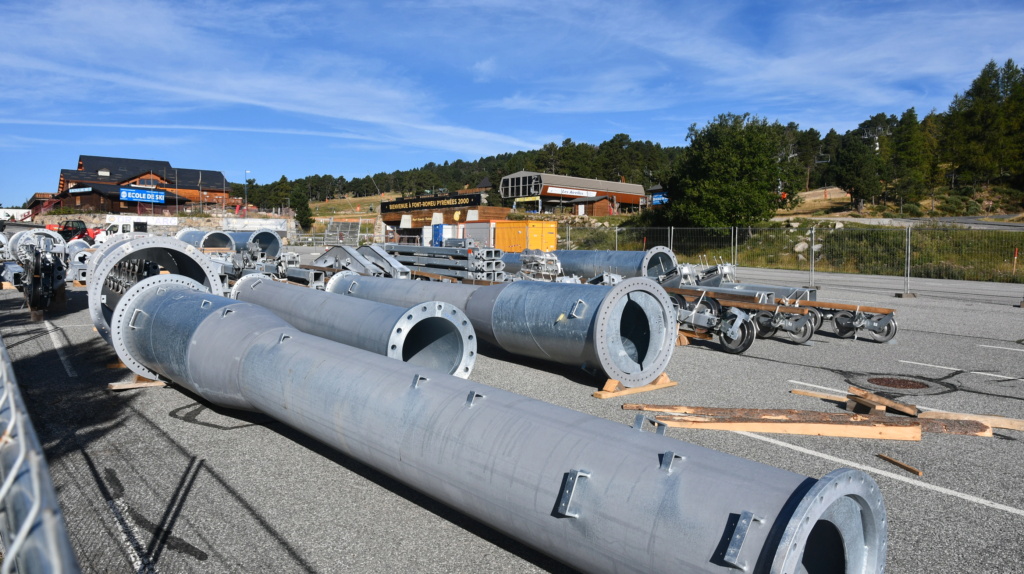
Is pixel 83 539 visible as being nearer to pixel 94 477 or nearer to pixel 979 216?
pixel 94 477

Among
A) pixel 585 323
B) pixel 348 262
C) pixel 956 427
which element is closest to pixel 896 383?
pixel 956 427

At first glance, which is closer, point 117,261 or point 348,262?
point 117,261

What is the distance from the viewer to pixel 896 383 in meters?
9.62

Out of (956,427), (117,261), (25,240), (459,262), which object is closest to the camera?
(956,427)

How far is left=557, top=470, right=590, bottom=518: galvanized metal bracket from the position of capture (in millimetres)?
3641

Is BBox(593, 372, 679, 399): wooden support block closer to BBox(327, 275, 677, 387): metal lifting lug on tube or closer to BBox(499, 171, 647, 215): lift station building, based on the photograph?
BBox(327, 275, 677, 387): metal lifting lug on tube

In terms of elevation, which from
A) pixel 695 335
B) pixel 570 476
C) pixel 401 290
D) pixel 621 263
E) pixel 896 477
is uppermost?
pixel 621 263

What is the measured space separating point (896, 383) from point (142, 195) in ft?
250

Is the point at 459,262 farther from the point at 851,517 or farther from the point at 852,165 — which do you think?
the point at 852,165

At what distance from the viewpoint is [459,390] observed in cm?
488

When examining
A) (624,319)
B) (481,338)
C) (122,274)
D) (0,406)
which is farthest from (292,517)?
(122,274)

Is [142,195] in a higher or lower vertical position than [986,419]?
higher

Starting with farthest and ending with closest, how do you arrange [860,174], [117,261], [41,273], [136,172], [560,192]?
[136,172] < [560,192] < [860,174] < [41,273] < [117,261]

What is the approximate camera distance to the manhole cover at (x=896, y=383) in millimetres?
9445
